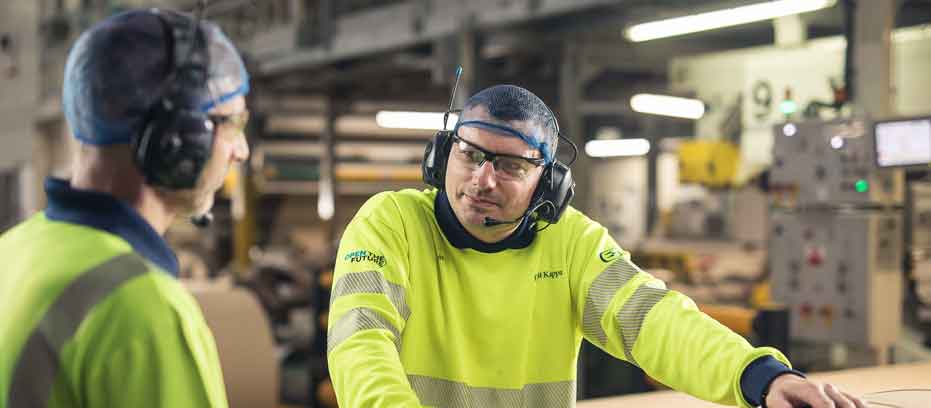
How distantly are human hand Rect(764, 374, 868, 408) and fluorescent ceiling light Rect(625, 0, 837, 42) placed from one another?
17.4 ft

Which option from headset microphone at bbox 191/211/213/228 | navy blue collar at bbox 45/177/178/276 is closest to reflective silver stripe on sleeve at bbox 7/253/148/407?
navy blue collar at bbox 45/177/178/276

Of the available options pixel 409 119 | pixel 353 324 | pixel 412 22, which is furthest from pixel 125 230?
pixel 409 119

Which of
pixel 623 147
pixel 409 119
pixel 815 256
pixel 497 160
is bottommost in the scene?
pixel 815 256

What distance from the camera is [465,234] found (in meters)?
2.44

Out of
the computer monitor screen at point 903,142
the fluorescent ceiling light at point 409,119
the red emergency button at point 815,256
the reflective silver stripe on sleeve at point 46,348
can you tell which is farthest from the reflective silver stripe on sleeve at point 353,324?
the fluorescent ceiling light at point 409,119

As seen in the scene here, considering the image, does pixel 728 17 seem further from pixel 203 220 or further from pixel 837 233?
pixel 203 220

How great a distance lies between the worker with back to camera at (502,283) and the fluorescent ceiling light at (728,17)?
4850 millimetres

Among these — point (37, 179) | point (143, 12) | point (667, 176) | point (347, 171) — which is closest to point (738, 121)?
point (347, 171)

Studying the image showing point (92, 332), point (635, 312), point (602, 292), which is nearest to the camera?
point (92, 332)

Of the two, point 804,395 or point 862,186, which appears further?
point 862,186

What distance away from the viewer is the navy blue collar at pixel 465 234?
7.98 ft

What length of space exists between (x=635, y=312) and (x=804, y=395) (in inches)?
21.7

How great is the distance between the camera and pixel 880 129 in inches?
252

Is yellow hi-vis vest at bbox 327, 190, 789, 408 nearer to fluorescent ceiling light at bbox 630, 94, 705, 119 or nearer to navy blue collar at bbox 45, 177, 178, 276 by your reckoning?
navy blue collar at bbox 45, 177, 178, 276
